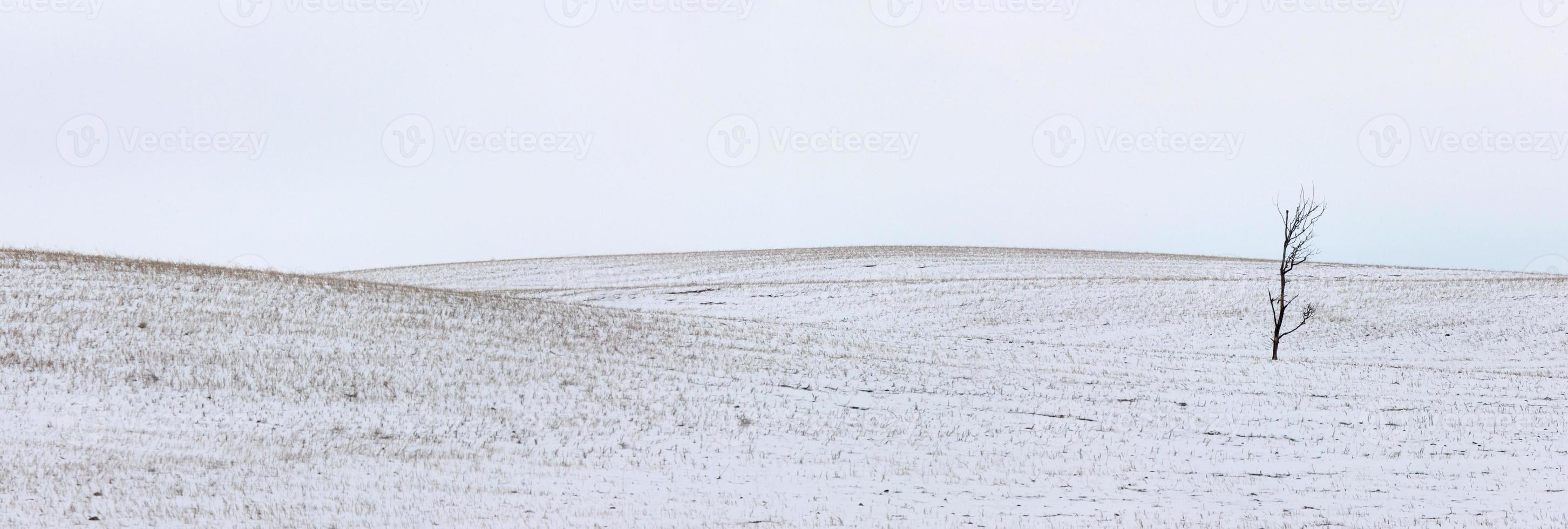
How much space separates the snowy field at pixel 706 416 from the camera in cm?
1312

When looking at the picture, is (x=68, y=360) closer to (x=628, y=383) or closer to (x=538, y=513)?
(x=628, y=383)

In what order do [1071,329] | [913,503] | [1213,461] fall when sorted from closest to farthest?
[913,503], [1213,461], [1071,329]

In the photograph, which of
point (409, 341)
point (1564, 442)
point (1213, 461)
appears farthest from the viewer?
point (409, 341)

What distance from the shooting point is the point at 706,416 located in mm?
18984

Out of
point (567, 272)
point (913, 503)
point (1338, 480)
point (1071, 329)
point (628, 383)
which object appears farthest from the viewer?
point (567, 272)

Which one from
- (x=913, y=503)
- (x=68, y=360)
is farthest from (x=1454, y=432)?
(x=68, y=360)

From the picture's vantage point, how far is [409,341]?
909 inches

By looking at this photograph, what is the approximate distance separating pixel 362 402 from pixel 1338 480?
15.2 m

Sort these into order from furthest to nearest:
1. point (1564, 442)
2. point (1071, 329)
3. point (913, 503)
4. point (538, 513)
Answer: point (1071, 329)
point (1564, 442)
point (913, 503)
point (538, 513)

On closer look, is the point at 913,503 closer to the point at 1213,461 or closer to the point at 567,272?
the point at 1213,461

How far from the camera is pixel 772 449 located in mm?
16922

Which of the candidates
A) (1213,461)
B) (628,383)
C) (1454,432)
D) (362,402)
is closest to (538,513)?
(362,402)

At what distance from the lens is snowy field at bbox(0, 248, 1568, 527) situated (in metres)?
13.1

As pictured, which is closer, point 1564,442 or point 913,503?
point 913,503
